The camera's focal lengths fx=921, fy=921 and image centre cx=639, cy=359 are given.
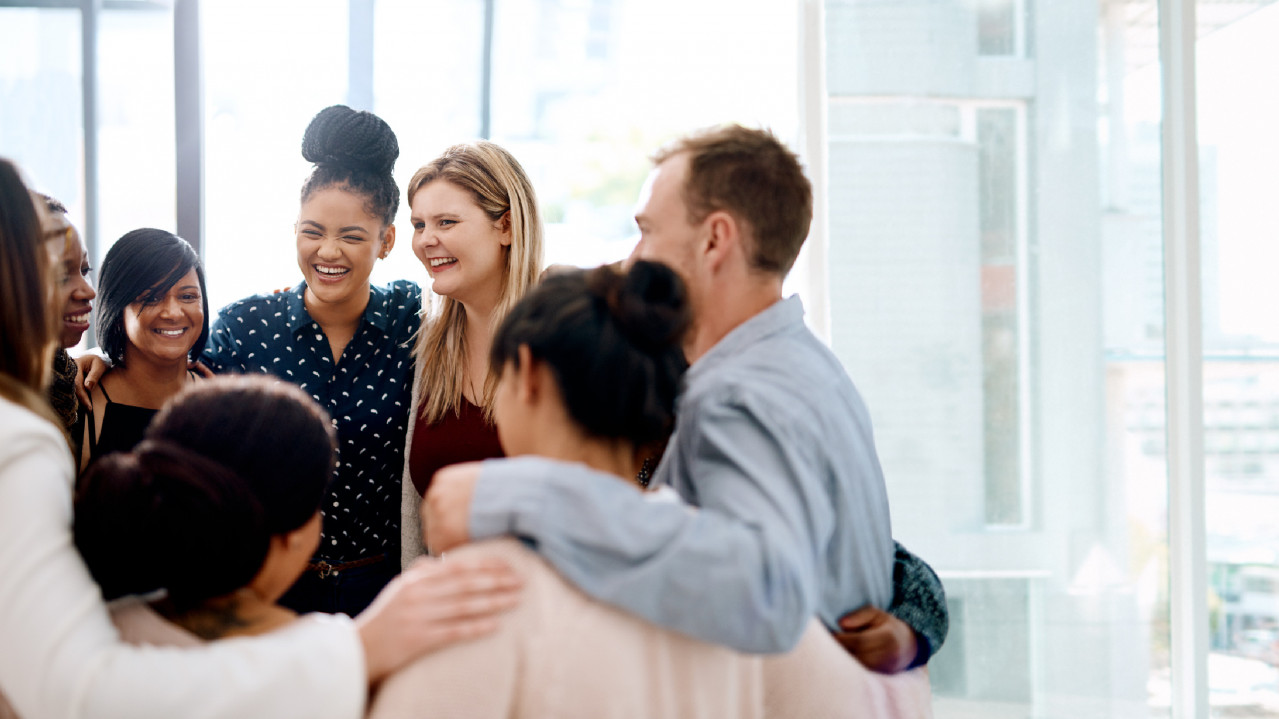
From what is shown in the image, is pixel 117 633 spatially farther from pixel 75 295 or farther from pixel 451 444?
pixel 75 295

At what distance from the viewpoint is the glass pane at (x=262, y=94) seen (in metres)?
3.06

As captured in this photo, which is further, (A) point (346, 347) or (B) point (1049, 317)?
(B) point (1049, 317)

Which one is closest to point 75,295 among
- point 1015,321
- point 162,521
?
point 162,521

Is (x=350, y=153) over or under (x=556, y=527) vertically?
over

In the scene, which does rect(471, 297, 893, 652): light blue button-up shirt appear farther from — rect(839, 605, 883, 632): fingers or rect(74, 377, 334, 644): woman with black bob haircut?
rect(74, 377, 334, 644): woman with black bob haircut

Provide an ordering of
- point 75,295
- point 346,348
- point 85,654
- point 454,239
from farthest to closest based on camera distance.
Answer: point 346,348
point 454,239
point 75,295
point 85,654

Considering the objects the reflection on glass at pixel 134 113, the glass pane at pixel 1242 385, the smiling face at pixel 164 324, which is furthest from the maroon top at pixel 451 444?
the glass pane at pixel 1242 385

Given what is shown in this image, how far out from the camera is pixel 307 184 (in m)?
2.08

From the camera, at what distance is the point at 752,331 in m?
1.23

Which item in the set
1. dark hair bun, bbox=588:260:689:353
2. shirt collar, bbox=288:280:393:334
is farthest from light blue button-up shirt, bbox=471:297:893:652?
shirt collar, bbox=288:280:393:334

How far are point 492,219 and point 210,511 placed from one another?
1.25 meters

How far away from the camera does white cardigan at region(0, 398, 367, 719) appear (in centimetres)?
81

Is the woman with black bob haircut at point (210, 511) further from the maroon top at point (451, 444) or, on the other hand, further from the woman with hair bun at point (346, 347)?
the woman with hair bun at point (346, 347)

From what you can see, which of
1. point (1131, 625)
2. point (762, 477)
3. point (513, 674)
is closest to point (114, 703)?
point (513, 674)
